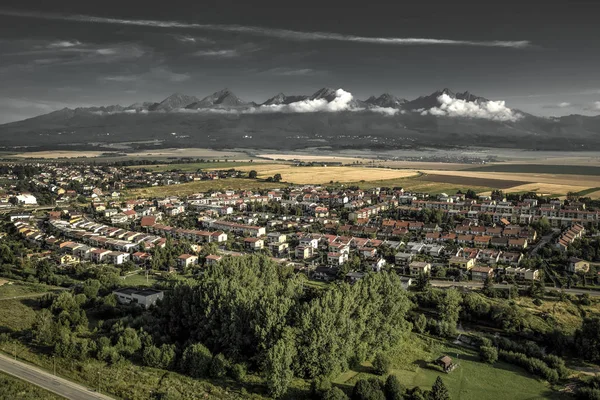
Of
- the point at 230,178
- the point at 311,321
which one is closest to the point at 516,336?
the point at 311,321

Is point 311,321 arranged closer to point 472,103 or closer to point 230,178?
point 230,178

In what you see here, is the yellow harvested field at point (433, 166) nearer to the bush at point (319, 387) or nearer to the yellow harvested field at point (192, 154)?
the yellow harvested field at point (192, 154)

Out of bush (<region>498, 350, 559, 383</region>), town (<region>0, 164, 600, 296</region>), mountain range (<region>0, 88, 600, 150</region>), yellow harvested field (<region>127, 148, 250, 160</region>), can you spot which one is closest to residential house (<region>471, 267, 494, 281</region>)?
town (<region>0, 164, 600, 296</region>)

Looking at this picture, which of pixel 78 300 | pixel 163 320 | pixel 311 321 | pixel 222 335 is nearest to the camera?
pixel 311 321

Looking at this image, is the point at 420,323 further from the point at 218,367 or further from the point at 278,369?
the point at 218,367

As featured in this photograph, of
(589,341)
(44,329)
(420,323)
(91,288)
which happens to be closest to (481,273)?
(420,323)

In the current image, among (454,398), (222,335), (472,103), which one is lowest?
(454,398)

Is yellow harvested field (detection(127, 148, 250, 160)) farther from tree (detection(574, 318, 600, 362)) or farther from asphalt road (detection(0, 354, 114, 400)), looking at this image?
tree (detection(574, 318, 600, 362))
